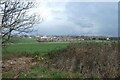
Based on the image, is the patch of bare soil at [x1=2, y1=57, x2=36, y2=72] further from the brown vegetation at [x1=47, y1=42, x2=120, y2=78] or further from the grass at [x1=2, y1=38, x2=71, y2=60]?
the brown vegetation at [x1=47, y1=42, x2=120, y2=78]

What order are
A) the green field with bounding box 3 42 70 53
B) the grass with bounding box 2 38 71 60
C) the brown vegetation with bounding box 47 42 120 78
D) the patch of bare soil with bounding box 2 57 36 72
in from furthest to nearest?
the green field with bounding box 3 42 70 53 < the grass with bounding box 2 38 71 60 < the patch of bare soil with bounding box 2 57 36 72 < the brown vegetation with bounding box 47 42 120 78

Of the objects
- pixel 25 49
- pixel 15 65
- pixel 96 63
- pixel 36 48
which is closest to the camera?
pixel 96 63

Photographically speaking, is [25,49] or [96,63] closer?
[96,63]

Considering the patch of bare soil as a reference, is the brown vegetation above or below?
above

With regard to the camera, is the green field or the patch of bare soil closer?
the patch of bare soil

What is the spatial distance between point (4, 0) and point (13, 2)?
2.02 feet

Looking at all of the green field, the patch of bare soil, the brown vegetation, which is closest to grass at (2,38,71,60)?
the green field

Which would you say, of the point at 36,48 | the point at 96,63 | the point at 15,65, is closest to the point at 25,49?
the point at 36,48

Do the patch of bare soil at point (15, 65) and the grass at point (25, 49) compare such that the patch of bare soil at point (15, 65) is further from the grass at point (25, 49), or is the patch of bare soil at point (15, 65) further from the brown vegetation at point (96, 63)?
the brown vegetation at point (96, 63)

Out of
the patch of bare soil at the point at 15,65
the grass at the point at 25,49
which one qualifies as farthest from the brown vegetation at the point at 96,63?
the grass at the point at 25,49

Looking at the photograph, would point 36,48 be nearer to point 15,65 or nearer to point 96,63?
point 15,65

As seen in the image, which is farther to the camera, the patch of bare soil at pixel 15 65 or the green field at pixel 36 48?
the green field at pixel 36 48

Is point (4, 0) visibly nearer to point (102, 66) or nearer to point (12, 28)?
point (12, 28)

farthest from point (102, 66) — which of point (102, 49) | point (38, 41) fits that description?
point (38, 41)
